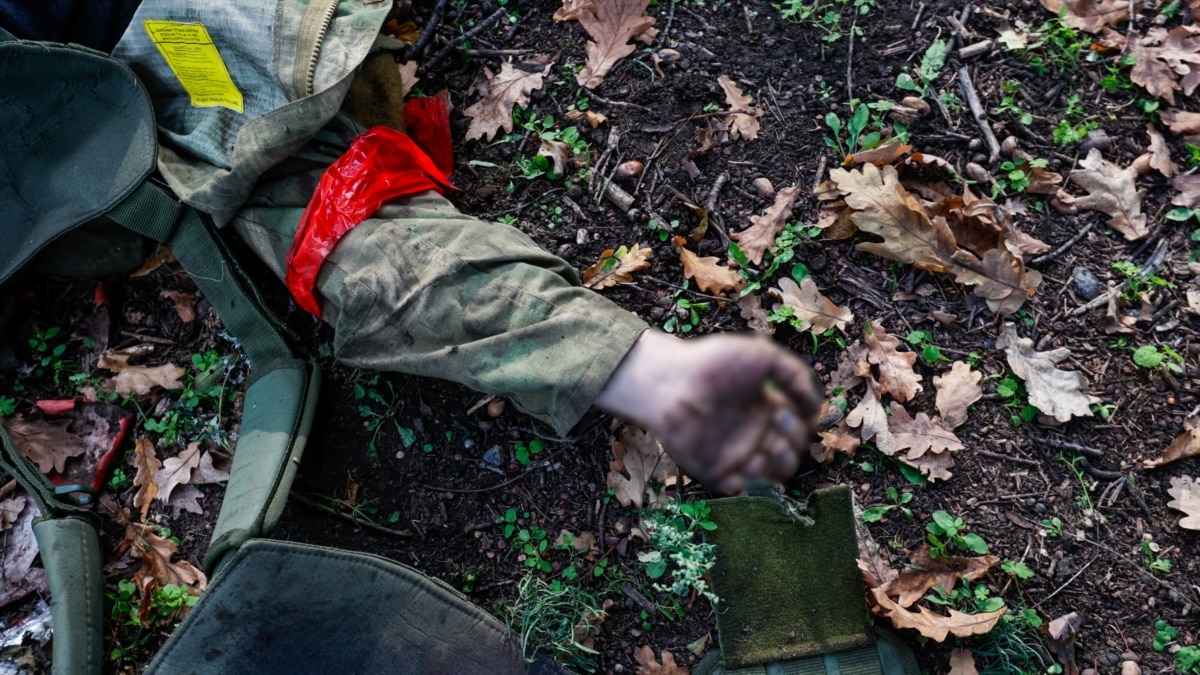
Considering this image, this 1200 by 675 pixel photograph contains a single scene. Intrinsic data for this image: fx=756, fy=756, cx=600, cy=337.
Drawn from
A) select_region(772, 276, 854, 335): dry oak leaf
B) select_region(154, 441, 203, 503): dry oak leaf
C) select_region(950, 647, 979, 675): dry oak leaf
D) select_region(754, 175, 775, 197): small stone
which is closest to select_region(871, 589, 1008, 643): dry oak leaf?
select_region(950, 647, 979, 675): dry oak leaf

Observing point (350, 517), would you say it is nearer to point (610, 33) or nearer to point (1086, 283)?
point (610, 33)

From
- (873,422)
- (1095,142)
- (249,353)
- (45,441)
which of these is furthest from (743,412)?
(45,441)

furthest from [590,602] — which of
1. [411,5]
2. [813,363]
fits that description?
[411,5]

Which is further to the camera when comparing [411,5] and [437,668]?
[411,5]

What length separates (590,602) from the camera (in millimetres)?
2521

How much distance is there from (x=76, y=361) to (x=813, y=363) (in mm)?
2889

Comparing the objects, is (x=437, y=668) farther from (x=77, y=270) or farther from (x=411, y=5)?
(x=411, y=5)

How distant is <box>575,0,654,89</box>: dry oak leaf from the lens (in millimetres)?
3004

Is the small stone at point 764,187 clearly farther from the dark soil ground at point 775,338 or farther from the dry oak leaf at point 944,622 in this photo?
the dry oak leaf at point 944,622

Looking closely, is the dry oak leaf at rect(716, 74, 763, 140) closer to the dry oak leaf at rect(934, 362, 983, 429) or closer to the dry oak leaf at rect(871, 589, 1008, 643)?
the dry oak leaf at rect(934, 362, 983, 429)

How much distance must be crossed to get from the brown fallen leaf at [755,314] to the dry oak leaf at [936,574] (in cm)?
88

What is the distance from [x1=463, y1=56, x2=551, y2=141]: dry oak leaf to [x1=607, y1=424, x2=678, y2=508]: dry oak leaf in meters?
1.31

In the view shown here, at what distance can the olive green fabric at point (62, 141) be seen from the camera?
8.60 feet

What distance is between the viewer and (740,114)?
288 cm
